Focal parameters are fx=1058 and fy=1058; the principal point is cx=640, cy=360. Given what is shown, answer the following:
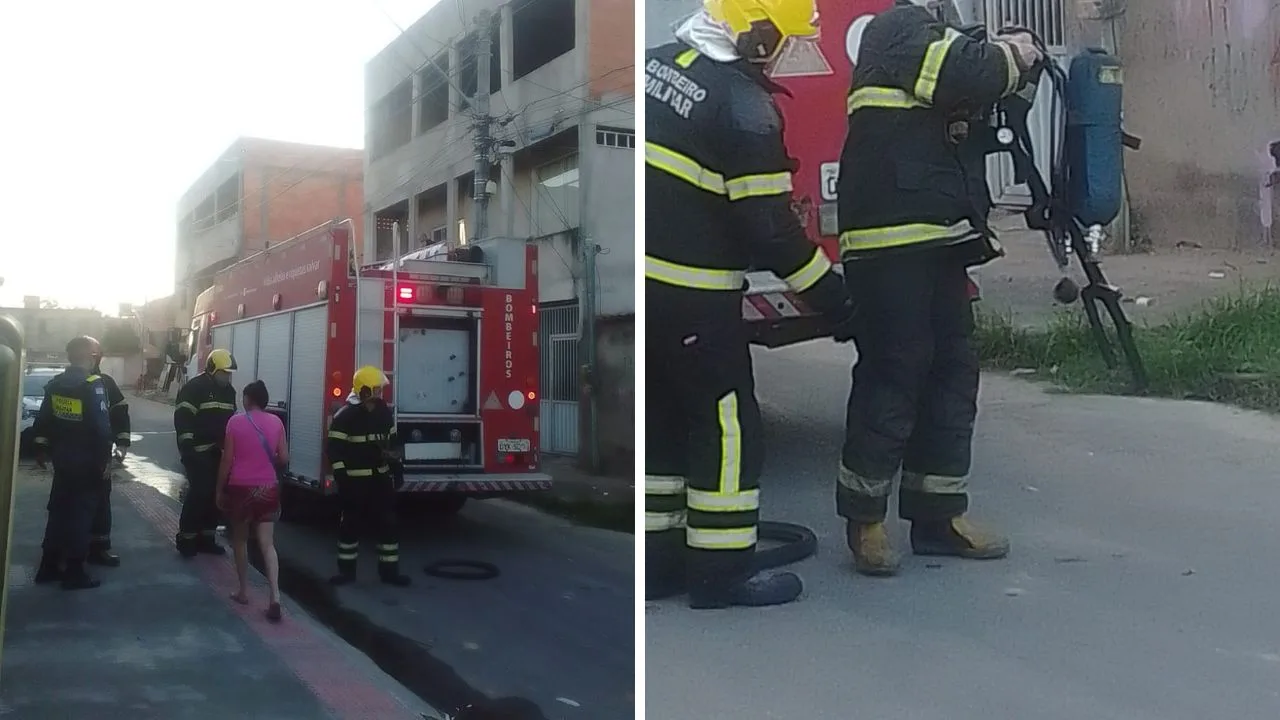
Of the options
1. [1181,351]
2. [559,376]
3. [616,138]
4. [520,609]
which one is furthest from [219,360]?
[1181,351]

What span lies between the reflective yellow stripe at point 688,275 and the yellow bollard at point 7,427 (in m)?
1.13

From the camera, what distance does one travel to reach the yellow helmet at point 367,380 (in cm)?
196

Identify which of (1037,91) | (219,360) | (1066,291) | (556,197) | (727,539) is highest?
(1037,91)

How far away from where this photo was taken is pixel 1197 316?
2.19m

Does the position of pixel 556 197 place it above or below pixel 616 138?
below

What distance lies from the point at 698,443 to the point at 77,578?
1173 millimetres

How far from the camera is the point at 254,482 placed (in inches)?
77.1

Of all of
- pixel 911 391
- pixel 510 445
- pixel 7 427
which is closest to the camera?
pixel 7 427

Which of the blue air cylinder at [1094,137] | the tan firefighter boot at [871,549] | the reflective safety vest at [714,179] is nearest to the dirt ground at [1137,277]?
the blue air cylinder at [1094,137]

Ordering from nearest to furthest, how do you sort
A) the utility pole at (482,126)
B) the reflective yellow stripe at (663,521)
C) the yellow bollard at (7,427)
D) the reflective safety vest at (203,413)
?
Answer: the yellow bollard at (7,427), the reflective safety vest at (203,413), the utility pole at (482,126), the reflective yellow stripe at (663,521)

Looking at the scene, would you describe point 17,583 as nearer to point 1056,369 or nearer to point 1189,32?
point 1056,369

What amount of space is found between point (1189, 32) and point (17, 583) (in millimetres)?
2499

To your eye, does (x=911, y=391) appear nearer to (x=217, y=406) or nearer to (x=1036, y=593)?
(x=1036, y=593)

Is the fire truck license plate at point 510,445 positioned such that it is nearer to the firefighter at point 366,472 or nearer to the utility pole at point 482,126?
the firefighter at point 366,472
